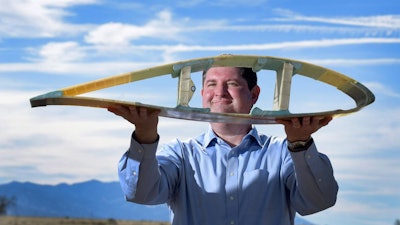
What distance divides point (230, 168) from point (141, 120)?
2.84ft

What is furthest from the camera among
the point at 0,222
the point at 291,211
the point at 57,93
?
the point at 0,222

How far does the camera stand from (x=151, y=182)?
4.84 metres

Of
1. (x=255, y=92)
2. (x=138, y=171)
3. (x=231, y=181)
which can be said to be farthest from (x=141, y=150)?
(x=255, y=92)

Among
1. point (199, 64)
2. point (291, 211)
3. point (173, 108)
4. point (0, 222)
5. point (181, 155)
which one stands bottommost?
point (0, 222)

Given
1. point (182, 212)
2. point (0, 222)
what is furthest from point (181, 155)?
point (0, 222)

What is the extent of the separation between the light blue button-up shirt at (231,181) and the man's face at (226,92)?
0.24 metres

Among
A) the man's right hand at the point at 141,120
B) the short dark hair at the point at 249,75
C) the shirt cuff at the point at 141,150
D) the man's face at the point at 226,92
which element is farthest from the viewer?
→ the short dark hair at the point at 249,75

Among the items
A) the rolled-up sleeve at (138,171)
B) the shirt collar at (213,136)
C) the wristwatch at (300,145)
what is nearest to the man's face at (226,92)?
the shirt collar at (213,136)

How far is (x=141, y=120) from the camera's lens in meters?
4.60

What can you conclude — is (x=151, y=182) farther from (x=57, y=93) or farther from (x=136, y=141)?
(x=57, y=93)

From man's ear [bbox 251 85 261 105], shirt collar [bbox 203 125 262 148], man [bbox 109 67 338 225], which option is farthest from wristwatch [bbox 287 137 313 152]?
man's ear [bbox 251 85 261 105]

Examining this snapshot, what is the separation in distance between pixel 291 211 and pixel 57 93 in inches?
75.3

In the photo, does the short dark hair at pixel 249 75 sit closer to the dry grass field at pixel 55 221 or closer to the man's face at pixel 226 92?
the man's face at pixel 226 92

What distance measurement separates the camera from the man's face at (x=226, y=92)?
5148 mm
